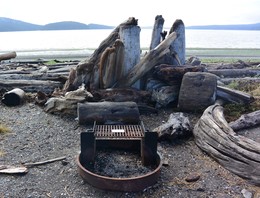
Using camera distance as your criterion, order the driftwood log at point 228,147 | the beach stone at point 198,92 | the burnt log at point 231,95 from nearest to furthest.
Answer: the driftwood log at point 228,147, the beach stone at point 198,92, the burnt log at point 231,95

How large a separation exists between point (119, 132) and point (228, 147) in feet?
5.93

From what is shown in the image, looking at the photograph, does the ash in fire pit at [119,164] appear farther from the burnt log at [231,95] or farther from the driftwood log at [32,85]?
the driftwood log at [32,85]

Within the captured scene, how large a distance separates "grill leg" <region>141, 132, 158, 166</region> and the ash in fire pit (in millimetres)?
87

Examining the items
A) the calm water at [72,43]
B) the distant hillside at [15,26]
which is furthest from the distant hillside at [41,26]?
the calm water at [72,43]

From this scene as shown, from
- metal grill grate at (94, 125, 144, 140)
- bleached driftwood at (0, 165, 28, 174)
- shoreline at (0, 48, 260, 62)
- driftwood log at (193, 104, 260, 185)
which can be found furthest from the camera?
shoreline at (0, 48, 260, 62)

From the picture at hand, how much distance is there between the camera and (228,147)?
4938 mm

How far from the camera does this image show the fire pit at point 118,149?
421 centimetres

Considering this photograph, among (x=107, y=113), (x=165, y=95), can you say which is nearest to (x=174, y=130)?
(x=107, y=113)

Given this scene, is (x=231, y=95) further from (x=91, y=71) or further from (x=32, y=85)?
(x=32, y=85)

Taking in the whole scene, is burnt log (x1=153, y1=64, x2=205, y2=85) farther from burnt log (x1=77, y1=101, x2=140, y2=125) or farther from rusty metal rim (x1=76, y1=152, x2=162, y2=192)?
rusty metal rim (x1=76, y1=152, x2=162, y2=192)

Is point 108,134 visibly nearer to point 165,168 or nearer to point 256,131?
point 165,168

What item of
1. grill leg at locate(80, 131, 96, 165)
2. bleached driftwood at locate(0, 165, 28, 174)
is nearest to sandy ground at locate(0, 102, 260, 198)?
bleached driftwood at locate(0, 165, 28, 174)

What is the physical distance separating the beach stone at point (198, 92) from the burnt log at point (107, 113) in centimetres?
149

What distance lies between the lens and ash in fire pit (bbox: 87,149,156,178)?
4648mm
